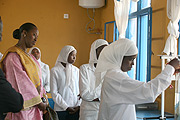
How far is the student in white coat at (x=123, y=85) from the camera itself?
1998 millimetres

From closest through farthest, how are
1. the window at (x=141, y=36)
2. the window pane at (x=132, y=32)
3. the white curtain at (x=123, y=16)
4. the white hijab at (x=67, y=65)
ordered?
the white hijab at (x=67, y=65) → the window at (x=141, y=36) → the white curtain at (x=123, y=16) → the window pane at (x=132, y=32)

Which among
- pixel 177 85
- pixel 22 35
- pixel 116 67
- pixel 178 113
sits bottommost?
pixel 178 113

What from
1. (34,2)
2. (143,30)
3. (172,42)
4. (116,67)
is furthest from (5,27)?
(116,67)

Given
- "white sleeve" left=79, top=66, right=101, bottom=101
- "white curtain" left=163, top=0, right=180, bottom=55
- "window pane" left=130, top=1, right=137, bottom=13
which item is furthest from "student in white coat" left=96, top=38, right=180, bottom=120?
"window pane" left=130, top=1, right=137, bottom=13

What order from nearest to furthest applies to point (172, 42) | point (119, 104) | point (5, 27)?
1. point (119, 104)
2. point (172, 42)
3. point (5, 27)

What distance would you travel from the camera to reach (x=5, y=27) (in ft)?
25.4

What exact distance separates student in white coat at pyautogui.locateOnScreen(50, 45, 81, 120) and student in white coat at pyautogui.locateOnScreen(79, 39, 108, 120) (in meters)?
0.32

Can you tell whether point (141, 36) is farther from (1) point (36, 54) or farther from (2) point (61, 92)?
(2) point (61, 92)

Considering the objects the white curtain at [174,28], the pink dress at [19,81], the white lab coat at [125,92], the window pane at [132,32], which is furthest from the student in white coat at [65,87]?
the window pane at [132,32]

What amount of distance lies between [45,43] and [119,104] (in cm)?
600


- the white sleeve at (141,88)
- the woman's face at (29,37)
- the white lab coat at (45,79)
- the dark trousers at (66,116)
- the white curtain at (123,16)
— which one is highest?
the white curtain at (123,16)

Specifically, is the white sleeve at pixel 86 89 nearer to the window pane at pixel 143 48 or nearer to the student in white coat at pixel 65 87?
the student in white coat at pixel 65 87

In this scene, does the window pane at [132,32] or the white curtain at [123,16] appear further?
the window pane at [132,32]

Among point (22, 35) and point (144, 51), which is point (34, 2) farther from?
point (22, 35)
